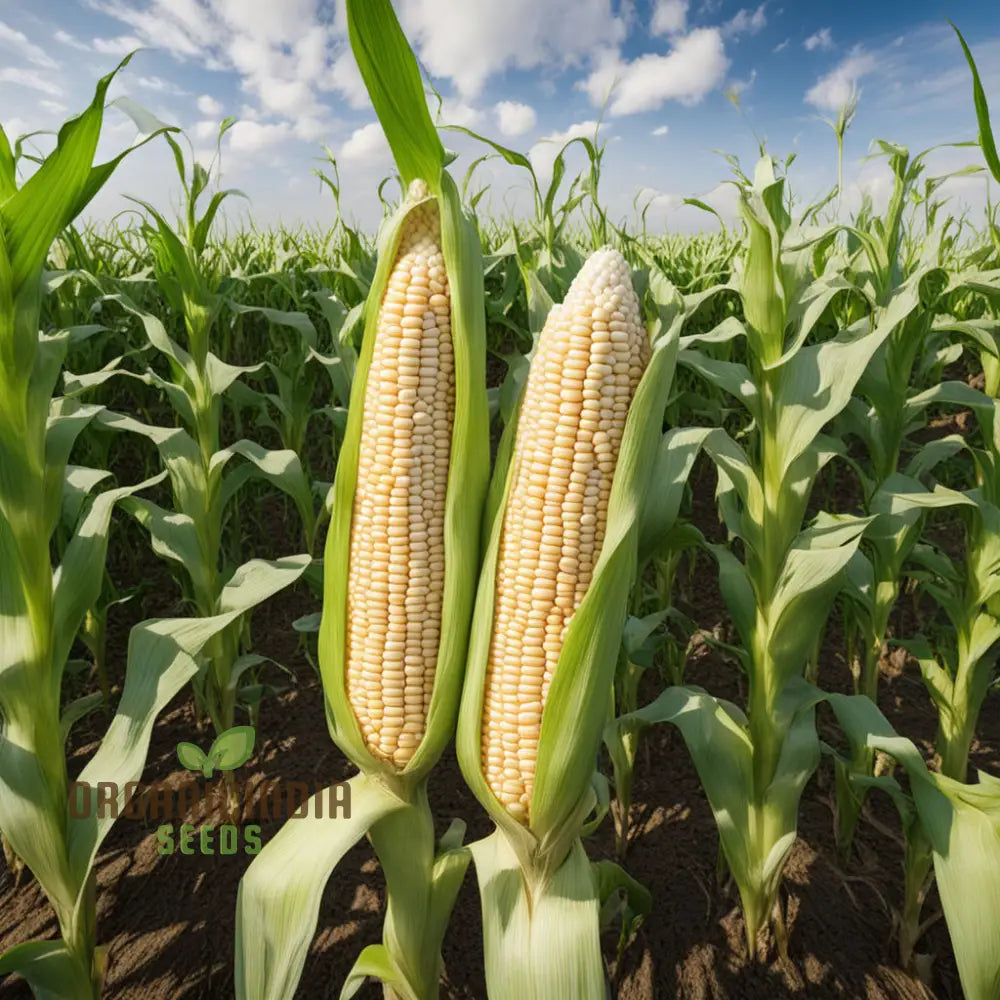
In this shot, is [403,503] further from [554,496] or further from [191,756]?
[191,756]

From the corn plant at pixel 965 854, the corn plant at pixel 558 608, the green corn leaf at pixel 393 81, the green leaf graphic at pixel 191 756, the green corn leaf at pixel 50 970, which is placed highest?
the green corn leaf at pixel 393 81

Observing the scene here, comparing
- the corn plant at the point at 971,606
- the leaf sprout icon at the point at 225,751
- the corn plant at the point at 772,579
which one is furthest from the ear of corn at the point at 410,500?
the corn plant at the point at 971,606

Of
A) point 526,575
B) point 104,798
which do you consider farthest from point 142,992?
point 526,575

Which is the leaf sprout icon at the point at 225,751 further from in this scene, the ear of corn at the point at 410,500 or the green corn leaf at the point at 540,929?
the green corn leaf at the point at 540,929

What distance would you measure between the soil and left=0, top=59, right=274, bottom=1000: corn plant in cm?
37

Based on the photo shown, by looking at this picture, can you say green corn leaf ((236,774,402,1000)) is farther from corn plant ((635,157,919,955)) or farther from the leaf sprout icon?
corn plant ((635,157,919,955))

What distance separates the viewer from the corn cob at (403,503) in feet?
4.10

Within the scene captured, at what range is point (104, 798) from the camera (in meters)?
1.76

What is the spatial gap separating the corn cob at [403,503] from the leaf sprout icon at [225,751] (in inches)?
29.1

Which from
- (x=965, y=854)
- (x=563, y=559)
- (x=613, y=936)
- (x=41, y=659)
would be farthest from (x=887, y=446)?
(x=41, y=659)

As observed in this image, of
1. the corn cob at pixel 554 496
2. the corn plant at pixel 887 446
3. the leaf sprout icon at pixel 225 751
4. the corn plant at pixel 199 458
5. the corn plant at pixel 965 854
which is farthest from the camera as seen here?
the corn plant at pixel 199 458

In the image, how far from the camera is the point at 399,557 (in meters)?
1.32

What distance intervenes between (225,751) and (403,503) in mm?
1150

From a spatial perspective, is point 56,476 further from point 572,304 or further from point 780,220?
point 780,220
